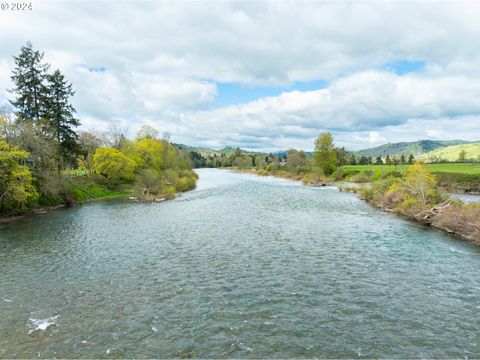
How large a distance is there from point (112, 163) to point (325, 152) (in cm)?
7229

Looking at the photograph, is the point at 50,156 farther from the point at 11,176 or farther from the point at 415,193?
the point at 415,193

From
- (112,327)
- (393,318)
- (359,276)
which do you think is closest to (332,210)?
(359,276)

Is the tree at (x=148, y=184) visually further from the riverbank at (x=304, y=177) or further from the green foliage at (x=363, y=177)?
the green foliage at (x=363, y=177)

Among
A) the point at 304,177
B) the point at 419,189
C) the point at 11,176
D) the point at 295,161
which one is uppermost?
the point at 295,161

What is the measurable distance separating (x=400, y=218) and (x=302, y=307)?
98.7ft

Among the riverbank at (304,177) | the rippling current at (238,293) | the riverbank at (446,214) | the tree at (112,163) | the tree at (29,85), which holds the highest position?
the tree at (29,85)

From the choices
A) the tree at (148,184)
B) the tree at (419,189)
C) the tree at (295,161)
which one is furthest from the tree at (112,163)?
the tree at (295,161)

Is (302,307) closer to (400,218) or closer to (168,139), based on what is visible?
(400,218)

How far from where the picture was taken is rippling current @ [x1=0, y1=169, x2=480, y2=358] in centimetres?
1287

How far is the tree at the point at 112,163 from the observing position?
69.9m

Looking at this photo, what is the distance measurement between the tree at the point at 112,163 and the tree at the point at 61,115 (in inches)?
323

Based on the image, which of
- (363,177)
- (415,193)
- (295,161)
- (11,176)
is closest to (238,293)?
(11,176)

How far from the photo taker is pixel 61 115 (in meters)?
59.0

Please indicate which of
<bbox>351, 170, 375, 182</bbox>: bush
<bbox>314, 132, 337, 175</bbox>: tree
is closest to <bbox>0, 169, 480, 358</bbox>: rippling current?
<bbox>351, 170, 375, 182</bbox>: bush
